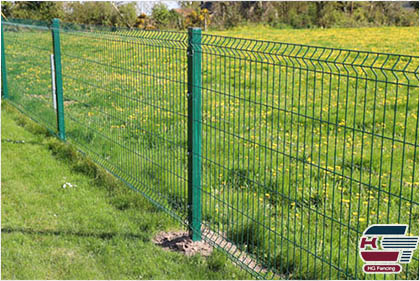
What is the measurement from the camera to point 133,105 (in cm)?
552

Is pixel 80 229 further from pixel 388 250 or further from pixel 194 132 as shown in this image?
pixel 388 250

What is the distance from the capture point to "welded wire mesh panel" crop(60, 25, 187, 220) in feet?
16.3

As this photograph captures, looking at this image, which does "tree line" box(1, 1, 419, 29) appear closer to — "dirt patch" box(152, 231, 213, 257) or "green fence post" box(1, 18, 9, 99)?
"green fence post" box(1, 18, 9, 99)

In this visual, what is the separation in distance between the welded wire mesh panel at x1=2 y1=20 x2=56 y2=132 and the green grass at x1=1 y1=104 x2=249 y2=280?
2105mm

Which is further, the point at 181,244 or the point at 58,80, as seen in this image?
the point at 58,80

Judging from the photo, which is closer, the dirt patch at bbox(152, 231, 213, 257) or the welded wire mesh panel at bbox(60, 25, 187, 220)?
the dirt patch at bbox(152, 231, 213, 257)

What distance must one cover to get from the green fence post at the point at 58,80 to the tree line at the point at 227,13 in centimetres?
1965

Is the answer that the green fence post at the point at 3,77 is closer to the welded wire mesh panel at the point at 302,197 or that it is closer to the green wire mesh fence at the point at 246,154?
the green wire mesh fence at the point at 246,154

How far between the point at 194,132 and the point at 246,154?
1904 mm

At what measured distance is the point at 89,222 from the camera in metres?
5.07

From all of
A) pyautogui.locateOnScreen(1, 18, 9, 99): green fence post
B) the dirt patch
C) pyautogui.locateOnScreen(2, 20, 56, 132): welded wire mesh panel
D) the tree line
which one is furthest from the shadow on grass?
the tree line

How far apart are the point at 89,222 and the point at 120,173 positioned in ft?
3.19

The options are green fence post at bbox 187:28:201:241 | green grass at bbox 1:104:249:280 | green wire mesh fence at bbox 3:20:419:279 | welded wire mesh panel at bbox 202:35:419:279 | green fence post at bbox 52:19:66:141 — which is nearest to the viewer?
welded wire mesh panel at bbox 202:35:419:279

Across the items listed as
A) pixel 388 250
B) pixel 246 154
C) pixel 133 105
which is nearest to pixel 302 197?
pixel 388 250
